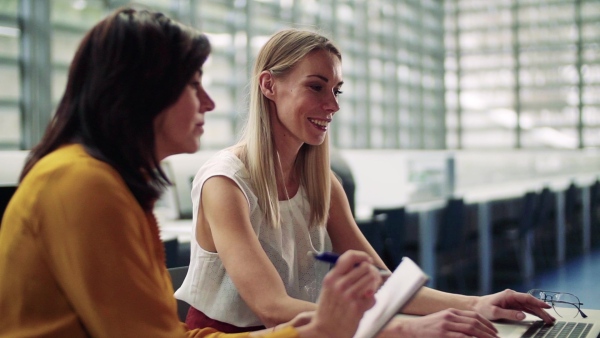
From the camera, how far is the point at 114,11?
0.81 m

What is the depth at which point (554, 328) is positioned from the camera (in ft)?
3.85

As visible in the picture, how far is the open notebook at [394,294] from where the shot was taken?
0.78 meters

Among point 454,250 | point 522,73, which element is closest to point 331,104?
point 454,250

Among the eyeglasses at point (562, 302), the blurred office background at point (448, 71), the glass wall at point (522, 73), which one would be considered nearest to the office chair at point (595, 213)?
the blurred office background at point (448, 71)

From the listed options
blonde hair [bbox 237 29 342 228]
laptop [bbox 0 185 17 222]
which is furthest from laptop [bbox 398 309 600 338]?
laptop [bbox 0 185 17 222]

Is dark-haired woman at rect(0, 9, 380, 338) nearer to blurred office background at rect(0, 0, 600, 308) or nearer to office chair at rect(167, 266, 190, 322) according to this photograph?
office chair at rect(167, 266, 190, 322)

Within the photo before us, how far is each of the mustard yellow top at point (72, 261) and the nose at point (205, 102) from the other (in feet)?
0.72

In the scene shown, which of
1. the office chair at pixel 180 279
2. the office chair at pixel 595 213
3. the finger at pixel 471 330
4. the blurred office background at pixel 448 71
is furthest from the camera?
the blurred office background at pixel 448 71

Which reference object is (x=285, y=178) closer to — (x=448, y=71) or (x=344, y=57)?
(x=344, y=57)

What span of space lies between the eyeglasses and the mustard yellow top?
92cm

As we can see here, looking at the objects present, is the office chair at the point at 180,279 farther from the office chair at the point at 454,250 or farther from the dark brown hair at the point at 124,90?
the office chair at the point at 454,250

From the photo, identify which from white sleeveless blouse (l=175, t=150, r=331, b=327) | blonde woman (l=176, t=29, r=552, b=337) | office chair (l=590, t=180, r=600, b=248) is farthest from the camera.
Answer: office chair (l=590, t=180, r=600, b=248)

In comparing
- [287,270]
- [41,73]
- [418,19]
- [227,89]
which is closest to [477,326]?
[287,270]

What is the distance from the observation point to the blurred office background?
30.9 feet
